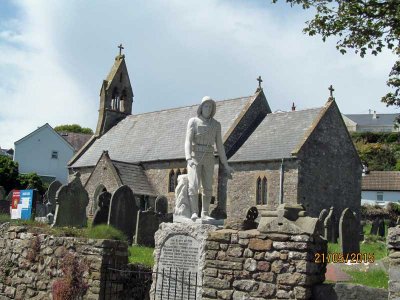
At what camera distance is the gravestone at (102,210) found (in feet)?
55.1

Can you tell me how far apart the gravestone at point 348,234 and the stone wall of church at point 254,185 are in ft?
46.3

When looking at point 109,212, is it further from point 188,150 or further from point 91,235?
point 188,150

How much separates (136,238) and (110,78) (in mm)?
31791

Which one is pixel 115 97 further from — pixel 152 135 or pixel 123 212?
pixel 123 212

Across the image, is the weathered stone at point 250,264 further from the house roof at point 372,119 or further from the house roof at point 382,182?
the house roof at point 372,119

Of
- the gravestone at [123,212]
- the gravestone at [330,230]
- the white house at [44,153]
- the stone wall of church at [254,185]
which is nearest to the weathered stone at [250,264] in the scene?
the gravestone at [123,212]

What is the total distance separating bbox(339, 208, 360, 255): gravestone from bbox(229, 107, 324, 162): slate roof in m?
14.9

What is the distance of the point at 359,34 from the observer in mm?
14375

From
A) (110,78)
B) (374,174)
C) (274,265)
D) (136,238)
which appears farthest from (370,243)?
(374,174)

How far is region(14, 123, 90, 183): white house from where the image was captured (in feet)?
206

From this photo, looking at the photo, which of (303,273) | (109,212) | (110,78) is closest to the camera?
(303,273)

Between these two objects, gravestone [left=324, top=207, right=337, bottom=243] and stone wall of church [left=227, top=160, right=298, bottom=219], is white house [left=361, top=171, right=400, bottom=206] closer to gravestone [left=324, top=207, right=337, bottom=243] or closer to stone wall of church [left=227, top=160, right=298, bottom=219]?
stone wall of church [left=227, top=160, right=298, bottom=219]

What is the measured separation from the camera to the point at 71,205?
18219mm
